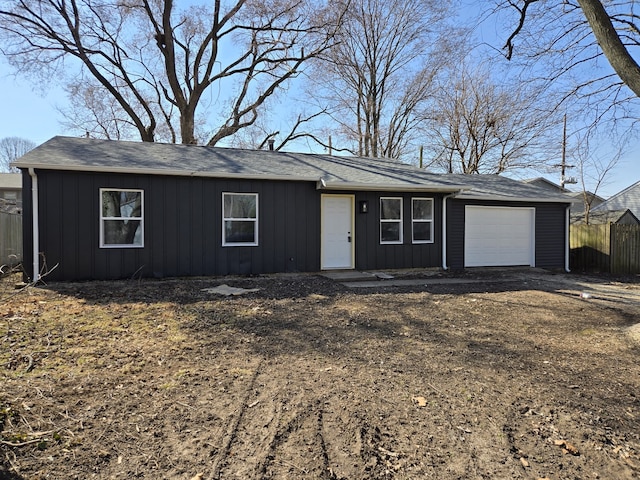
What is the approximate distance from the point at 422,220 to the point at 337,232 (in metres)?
2.68

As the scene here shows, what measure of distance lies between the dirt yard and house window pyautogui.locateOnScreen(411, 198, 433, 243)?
17.4 feet

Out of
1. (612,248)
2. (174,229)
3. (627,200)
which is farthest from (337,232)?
(627,200)

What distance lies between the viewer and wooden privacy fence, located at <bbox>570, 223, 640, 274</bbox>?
40.4 ft

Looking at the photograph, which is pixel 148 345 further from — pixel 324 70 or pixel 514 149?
pixel 514 149

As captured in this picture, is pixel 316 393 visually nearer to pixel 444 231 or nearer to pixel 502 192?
pixel 444 231

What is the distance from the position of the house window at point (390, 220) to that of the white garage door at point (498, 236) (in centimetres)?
241

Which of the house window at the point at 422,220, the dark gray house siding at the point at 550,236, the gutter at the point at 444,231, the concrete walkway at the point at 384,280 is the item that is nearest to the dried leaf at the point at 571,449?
the concrete walkway at the point at 384,280

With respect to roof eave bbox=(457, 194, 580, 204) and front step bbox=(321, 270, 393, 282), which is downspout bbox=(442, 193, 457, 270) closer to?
roof eave bbox=(457, 194, 580, 204)

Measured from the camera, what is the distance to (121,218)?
28.6ft

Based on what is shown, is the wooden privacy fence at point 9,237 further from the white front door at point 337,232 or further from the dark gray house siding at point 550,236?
the dark gray house siding at point 550,236

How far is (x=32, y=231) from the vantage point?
8.08m

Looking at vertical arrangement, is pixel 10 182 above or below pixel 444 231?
above

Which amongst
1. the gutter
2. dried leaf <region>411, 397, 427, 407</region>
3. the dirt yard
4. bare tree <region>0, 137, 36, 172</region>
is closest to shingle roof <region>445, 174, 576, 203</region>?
the gutter

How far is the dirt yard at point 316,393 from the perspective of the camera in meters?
2.22
